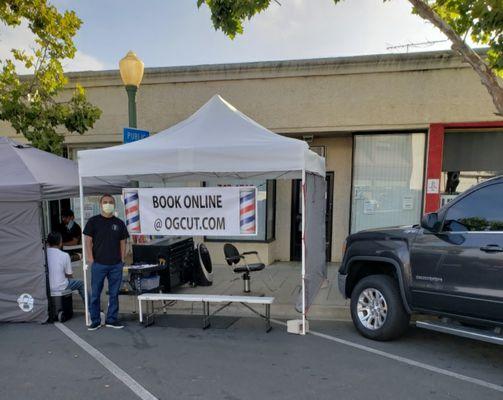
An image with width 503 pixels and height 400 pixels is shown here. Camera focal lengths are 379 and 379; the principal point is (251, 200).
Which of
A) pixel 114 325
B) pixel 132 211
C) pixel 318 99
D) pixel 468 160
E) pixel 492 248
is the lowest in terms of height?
pixel 114 325

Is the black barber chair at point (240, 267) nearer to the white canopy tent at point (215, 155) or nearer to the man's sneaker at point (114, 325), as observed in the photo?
the white canopy tent at point (215, 155)

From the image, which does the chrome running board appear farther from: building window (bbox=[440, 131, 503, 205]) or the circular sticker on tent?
the circular sticker on tent

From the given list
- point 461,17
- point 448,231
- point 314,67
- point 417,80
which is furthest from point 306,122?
point 448,231

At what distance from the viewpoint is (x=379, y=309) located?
4.60 metres

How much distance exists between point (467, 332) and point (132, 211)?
4442 mm

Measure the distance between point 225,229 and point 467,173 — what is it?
5794mm

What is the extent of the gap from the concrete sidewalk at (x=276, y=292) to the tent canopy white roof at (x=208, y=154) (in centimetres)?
208

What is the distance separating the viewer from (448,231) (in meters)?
4.09

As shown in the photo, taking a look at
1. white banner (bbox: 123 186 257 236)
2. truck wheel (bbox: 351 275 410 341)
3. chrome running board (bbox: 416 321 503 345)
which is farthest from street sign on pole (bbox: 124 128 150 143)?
chrome running board (bbox: 416 321 503 345)

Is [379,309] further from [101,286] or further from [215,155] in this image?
[101,286]

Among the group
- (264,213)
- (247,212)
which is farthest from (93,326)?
(264,213)

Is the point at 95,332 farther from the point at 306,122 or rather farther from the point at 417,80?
the point at 417,80

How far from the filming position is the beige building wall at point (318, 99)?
25.2 feet

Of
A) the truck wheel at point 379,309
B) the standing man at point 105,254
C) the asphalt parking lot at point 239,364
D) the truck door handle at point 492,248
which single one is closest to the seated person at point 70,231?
the asphalt parking lot at point 239,364
